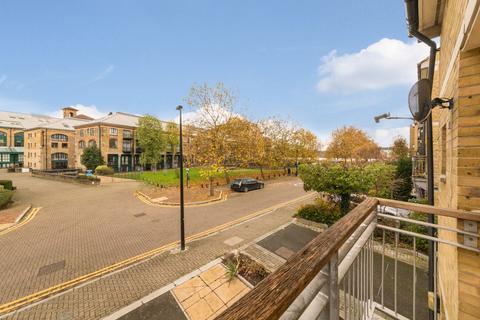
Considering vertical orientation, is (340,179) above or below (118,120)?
below

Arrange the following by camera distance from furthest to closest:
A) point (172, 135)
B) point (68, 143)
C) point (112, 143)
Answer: point (68, 143)
point (112, 143)
point (172, 135)

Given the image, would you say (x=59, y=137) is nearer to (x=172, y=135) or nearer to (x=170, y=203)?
(x=172, y=135)

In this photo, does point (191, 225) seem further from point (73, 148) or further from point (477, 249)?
point (73, 148)

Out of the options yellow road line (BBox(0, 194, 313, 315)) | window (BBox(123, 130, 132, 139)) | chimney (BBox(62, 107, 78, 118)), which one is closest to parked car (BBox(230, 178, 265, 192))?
yellow road line (BBox(0, 194, 313, 315))

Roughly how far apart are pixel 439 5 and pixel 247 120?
17968mm

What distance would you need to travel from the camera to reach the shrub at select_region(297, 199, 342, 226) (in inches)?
409

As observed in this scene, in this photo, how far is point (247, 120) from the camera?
854 inches

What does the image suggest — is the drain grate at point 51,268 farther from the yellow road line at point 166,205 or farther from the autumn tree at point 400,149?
the autumn tree at point 400,149

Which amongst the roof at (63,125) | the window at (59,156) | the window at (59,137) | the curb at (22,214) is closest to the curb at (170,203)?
the curb at (22,214)

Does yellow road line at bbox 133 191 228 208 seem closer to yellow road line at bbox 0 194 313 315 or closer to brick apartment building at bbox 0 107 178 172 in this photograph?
yellow road line at bbox 0 194 313 315

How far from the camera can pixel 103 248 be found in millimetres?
8234

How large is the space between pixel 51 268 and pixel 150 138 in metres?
31.8

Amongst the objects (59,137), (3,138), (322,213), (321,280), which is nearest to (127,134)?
(59,137)

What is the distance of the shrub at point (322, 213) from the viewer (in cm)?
1040
